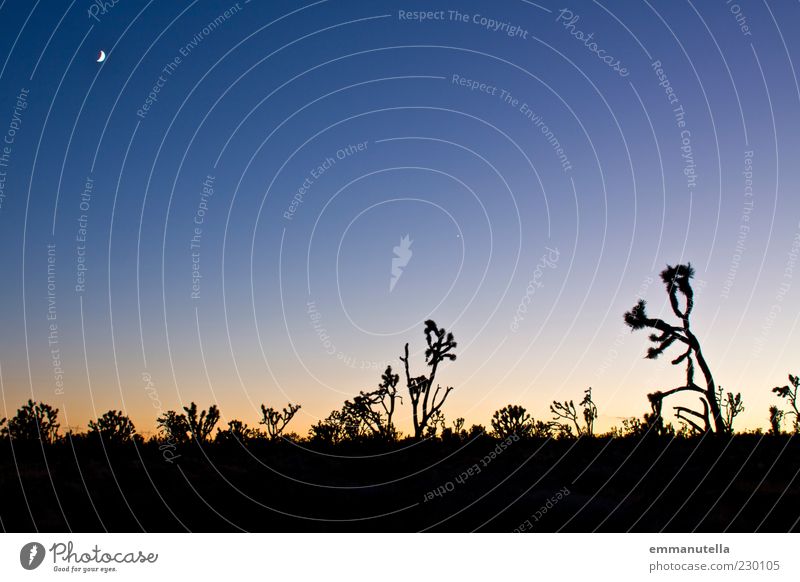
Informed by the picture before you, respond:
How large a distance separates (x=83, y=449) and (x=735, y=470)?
17.1 m

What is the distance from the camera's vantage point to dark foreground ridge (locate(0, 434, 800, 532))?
1148 cm
